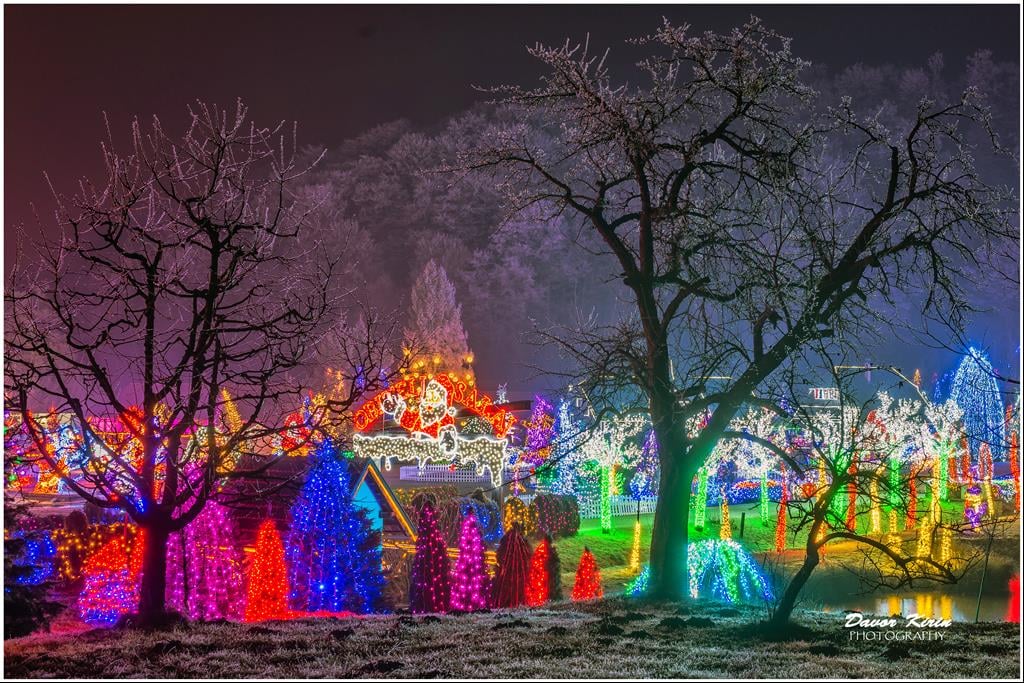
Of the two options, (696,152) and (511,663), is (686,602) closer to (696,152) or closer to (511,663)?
(511,663)

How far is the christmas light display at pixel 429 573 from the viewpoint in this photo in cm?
1267

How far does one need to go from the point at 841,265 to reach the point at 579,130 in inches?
117

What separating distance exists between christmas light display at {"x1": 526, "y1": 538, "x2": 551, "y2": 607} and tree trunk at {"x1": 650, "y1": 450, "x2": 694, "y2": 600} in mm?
2929

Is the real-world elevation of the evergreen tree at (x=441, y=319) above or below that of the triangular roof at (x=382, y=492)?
above

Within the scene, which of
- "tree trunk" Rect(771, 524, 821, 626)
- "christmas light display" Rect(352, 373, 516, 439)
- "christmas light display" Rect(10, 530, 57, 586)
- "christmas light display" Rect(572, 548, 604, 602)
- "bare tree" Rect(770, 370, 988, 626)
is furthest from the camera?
"christmas light display" Rect(352, 373, 516, 439)

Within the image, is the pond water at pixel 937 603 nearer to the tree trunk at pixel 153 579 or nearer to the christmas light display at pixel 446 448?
the christmas light display at pixel 446 448

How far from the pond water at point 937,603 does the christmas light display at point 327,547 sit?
727 centimetres

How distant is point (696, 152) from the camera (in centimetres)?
949

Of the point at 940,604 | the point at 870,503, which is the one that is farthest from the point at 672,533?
the point at 940,604

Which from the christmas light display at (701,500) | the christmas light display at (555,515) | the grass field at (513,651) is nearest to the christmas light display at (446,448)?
the christmas light display at (555,515)

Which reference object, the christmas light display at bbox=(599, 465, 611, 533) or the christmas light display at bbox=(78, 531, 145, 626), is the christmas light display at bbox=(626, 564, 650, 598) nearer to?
the christmas light display at bbox=(78, 531, 145, 626)

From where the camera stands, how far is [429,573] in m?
12.8

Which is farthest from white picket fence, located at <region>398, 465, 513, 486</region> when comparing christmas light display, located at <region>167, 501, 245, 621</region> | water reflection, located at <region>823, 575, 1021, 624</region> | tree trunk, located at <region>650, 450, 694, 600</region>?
tree trunk, located at <region>650, 450, 694, 600</region>

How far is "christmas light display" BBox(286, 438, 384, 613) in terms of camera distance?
12.9 meters
